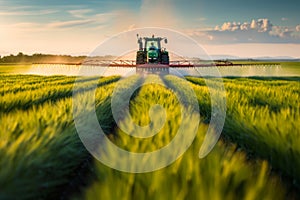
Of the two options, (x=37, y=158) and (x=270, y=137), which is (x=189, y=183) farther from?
(x=270, y=137)

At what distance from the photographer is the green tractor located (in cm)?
2020

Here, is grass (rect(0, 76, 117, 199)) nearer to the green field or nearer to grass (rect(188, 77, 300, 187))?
the green field

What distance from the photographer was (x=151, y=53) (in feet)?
66.3

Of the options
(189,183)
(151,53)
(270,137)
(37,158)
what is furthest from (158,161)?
(151,53)

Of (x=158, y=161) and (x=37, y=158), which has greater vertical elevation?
(x=158, y=161)

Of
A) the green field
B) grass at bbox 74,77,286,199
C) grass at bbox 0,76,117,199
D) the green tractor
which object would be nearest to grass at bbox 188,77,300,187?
the green field

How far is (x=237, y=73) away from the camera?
75.0 feet

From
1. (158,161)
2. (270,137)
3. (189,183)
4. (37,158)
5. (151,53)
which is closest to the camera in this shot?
(189,183)

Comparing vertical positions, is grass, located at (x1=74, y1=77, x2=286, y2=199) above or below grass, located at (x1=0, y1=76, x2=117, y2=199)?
above

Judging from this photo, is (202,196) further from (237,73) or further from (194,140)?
(237,73)

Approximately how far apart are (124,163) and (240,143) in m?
1.68

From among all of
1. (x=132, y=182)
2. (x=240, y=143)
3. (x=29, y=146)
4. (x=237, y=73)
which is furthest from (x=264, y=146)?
(x=237, y=73)

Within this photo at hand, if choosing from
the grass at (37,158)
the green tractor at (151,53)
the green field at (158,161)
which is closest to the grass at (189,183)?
the green field at (158,161)

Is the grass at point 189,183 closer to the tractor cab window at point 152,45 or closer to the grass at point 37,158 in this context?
the grass at point 37,158
